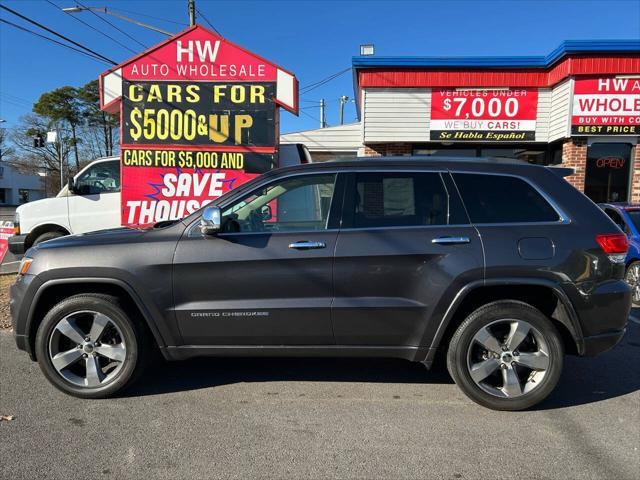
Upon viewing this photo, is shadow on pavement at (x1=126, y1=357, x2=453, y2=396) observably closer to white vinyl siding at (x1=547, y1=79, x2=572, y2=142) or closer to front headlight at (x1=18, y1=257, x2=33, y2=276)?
front headlight at (x1=18, y1=257, x2=33, y2=276)

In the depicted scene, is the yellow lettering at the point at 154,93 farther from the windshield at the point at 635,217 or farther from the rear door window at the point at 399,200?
the windshield at the point at 635,217

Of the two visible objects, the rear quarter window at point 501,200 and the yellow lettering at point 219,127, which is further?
the yellow lettering at point 219,127

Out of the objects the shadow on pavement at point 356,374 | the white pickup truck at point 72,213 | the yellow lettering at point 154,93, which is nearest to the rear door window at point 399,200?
the shadow on pavement at point 356,374

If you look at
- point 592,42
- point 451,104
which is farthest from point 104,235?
point 592,42

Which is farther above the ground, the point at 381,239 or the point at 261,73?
the point at 261,73

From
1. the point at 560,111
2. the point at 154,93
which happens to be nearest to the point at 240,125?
the point at 154,93

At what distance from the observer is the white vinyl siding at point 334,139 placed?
14305 millimetres

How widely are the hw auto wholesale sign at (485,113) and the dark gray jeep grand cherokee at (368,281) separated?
8.47m

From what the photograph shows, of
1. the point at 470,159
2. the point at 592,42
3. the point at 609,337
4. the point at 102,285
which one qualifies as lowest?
the point at 609,337

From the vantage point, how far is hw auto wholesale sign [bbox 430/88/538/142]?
11.6 meters

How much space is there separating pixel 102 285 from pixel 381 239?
2.18 metres

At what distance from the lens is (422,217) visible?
3.58 m

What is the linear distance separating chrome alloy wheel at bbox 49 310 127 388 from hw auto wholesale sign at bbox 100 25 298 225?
15.3 feet

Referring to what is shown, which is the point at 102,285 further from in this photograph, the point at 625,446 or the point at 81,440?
the point at 625,446
